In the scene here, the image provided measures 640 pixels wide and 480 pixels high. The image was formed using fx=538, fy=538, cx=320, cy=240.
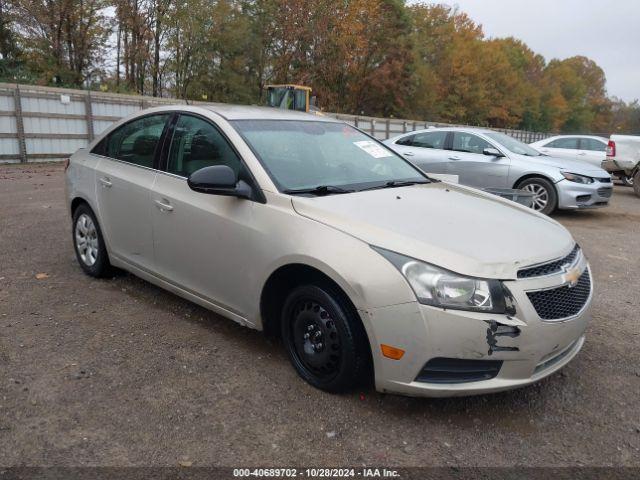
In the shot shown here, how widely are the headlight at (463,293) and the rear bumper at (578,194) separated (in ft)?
24.4

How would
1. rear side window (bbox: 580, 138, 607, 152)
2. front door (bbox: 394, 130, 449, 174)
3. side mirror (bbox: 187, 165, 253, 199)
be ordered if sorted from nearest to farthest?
1. side mirror (bbox: 187, 165, 253, 199)
2. front door (bbox: 394, 130, 449, 174)
3. rear side window (bbox: 580, 138, 607, 152)

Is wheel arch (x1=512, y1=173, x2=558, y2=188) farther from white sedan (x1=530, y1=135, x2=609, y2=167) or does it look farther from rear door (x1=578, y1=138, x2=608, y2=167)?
rear door (x1=578, y1=138, x2=608, y2=167)

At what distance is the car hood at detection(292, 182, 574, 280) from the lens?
2.64 metres

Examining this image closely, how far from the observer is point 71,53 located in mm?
24797

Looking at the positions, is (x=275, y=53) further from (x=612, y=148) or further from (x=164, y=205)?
(x=164, y=205)

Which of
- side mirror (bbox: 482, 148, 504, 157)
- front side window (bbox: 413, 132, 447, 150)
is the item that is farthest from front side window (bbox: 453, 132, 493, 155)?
front side window (bbox: 413, 132, 447, 150)

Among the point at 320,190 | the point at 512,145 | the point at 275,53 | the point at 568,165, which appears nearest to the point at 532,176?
the point at 568,165

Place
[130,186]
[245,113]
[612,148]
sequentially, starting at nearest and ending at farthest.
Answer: [245,113], [130,186], [612,148]

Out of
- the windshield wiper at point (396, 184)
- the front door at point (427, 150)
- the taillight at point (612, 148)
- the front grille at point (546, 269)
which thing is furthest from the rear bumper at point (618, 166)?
the front grille at point (546, 269)

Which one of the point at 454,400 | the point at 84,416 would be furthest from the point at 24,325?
the point at 454,400

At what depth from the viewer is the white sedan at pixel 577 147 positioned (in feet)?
47.9

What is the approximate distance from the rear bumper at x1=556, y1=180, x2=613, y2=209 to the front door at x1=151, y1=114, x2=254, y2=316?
729 cm

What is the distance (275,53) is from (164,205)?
119 feet

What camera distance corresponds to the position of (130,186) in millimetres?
4156
